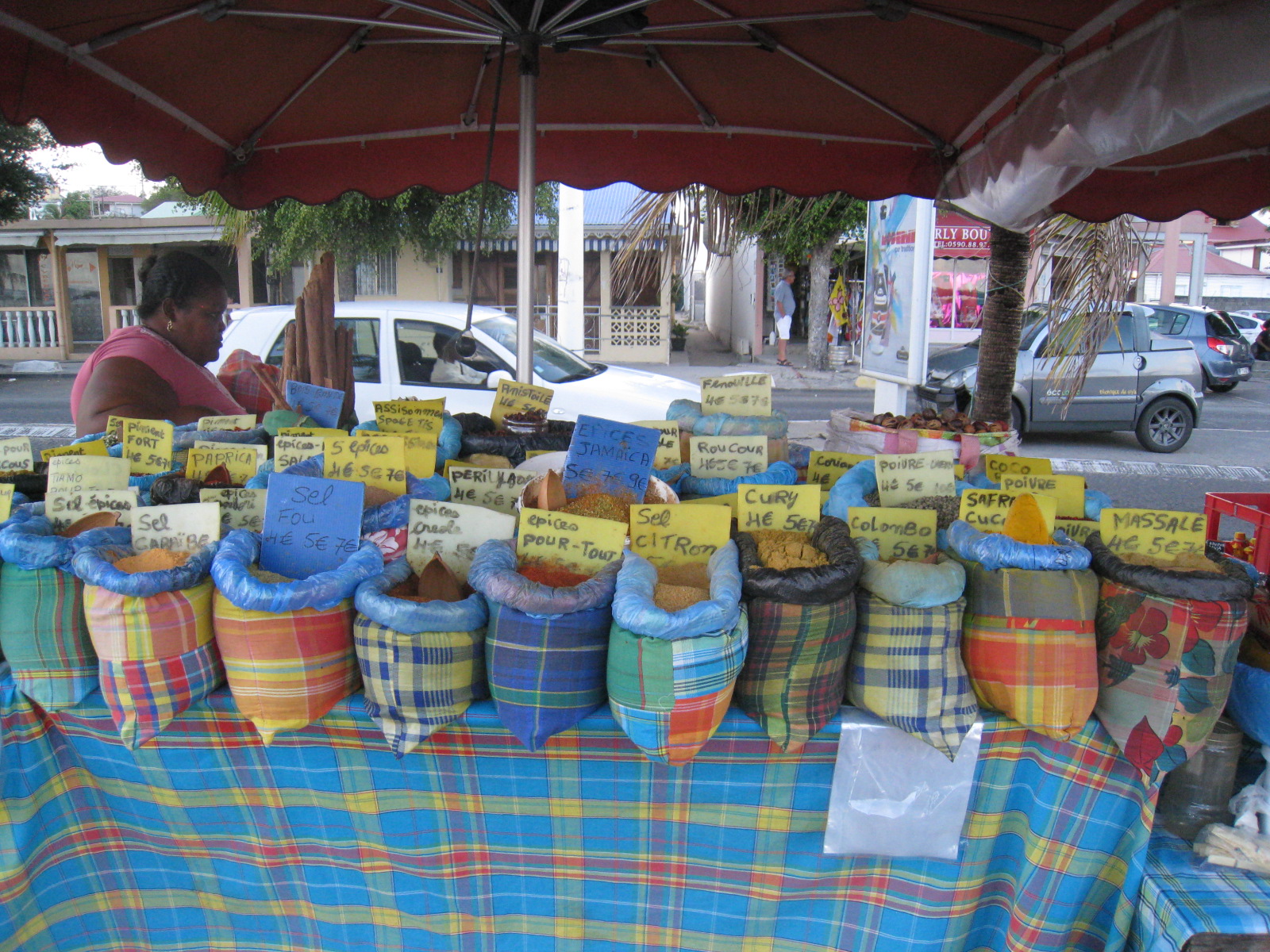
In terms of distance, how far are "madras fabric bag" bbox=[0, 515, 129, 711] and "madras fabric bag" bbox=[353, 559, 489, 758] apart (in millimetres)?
426

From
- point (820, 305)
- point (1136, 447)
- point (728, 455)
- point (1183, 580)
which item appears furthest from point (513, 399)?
point (820, 305)

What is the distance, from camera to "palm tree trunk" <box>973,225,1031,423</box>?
361 centimetres

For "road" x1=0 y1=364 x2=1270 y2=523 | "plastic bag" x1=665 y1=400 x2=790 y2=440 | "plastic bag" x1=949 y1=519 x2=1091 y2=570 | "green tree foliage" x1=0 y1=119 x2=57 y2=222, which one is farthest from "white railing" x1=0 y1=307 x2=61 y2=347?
"plastic bag" x1=949 y1=519 x2=1091 y2=570

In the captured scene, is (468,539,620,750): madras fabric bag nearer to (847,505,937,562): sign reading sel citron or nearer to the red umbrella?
(847,505,937,562): sign reading sel citron

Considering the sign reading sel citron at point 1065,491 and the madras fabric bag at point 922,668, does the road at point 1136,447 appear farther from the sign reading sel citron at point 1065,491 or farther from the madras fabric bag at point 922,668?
the madras fabric bag at point 922,668

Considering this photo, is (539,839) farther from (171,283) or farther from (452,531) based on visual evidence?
(171,283)

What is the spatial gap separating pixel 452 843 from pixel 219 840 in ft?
1.21

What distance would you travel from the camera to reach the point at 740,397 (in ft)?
6.56

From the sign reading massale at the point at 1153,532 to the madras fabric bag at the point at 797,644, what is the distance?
41 centimetres

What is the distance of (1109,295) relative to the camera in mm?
3863

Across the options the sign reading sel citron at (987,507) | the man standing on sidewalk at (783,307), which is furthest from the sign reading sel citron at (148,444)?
the man standing on sidewalk at (783,307)

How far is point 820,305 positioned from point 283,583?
1289 cm

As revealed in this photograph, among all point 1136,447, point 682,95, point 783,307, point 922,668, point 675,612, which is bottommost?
point 1136,447

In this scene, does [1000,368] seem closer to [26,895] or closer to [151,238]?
[26,895]
